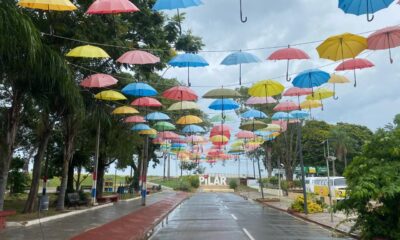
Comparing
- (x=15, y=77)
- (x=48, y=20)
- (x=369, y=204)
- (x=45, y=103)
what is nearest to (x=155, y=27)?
(x=48, y=20)

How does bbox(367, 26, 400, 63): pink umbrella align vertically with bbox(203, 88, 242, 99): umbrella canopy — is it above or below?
below

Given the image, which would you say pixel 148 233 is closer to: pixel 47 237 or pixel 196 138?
pixel 47 237

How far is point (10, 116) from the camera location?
59.2 feet

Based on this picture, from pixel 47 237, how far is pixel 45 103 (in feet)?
19.1

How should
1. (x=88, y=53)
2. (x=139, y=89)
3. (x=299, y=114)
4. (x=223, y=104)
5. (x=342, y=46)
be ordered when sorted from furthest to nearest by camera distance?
1. (x=299, y=114)
2. (x=223, y=104)
3. (x=139, y=89)
4. (x=88, y=53)
5. (x=342, y=46)

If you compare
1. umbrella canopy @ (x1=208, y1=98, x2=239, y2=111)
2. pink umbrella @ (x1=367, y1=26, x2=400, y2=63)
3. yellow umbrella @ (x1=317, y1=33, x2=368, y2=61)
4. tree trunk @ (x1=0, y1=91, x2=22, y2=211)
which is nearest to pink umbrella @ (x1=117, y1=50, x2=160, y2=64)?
tree trunk @ (x1=0, y1=91, x2=22, y2=211)

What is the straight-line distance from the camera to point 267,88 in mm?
20344

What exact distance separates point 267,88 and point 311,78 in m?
3.32

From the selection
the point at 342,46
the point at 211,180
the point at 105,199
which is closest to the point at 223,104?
the point at 342,46

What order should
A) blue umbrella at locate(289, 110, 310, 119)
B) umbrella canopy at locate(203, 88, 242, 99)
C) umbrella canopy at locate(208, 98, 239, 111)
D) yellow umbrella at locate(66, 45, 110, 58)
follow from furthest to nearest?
blue umbrella at locate(289, 110, 310, 119) → umbrella canopy at locate(208, 98, 239, 111) → umbrella canopy at locate(203, 88, 242, 99) → yellow umbrella at locate(66, 45, 110, 58)

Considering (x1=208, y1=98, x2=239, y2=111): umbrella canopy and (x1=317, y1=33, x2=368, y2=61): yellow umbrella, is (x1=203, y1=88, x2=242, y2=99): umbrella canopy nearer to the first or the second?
(x1=208, y1=98, x2=239, y2=111): umbrella canopy

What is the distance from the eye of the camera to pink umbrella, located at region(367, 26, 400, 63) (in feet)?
39.4

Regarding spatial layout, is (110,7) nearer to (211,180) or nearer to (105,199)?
(105,199)

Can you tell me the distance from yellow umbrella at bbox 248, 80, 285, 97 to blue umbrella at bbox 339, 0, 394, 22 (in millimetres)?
8498
